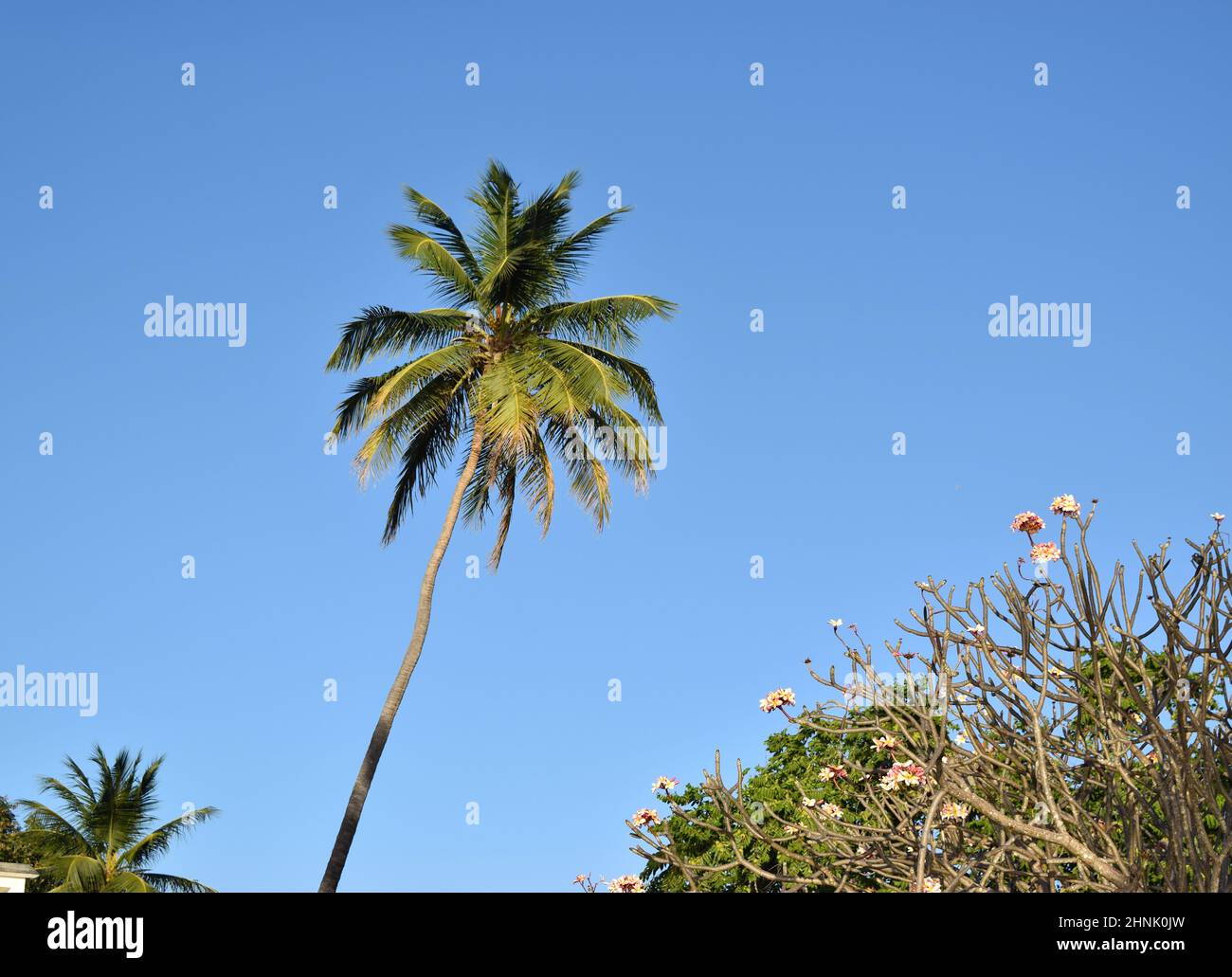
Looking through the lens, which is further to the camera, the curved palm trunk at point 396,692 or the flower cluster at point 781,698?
the curved palm trunk at point 396,692

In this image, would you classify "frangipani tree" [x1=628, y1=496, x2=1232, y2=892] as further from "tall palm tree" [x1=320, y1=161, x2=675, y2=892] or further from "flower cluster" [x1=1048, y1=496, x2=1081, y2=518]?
"tall palm tree" [x1=320, y1=161, x2=675, y2=892]

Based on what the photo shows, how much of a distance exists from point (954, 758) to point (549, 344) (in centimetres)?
1316

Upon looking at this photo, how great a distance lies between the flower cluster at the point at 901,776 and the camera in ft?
20.1

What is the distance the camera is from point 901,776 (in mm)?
6160

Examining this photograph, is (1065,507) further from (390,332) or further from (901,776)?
(390,332)

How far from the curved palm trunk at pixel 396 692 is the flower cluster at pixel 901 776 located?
10.9m

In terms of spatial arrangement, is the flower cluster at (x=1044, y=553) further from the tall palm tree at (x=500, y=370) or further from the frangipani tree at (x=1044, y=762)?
the tall palm tree at (x=500, y=370)

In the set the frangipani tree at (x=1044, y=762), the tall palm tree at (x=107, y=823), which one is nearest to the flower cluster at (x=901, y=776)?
the frangipani tree at (x=1044, y=762)

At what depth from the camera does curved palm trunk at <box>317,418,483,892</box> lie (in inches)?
619

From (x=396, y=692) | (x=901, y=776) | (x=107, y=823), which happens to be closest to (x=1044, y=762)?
(x=901, y=776)

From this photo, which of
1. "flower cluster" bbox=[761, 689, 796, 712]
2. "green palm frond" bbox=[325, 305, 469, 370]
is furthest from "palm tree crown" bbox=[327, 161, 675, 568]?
"flower cluster" bbox=[761, 689, 796, 712]

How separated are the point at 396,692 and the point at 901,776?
1199cm

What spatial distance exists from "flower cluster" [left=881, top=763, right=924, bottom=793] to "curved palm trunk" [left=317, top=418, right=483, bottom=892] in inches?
427
